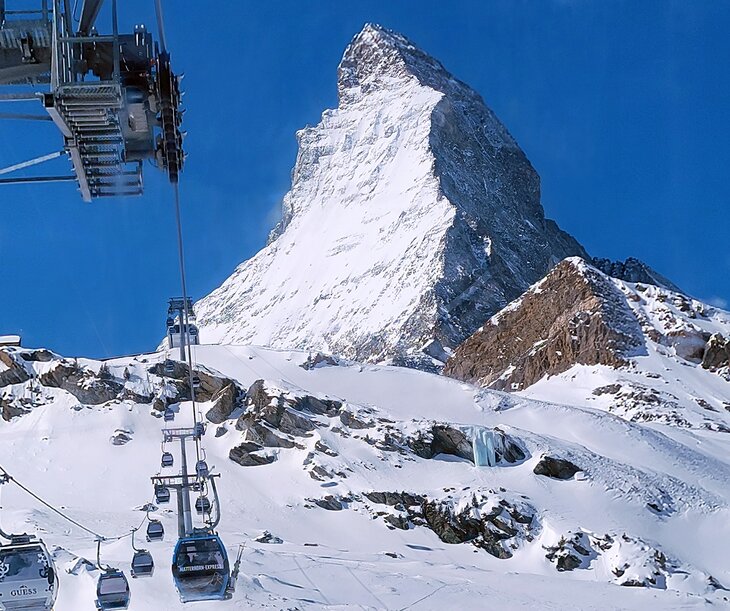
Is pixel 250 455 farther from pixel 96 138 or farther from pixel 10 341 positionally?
pixel 96 138

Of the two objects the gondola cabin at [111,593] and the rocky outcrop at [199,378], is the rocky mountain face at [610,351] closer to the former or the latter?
the rocky outcrop at [199,378]

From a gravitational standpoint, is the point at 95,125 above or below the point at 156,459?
below

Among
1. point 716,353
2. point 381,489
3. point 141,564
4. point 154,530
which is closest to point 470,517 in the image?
point 381,489

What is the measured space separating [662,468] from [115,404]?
47.5 metres

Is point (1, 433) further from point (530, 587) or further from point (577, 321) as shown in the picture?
point (577, 321)

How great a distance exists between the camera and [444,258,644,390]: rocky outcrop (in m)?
128

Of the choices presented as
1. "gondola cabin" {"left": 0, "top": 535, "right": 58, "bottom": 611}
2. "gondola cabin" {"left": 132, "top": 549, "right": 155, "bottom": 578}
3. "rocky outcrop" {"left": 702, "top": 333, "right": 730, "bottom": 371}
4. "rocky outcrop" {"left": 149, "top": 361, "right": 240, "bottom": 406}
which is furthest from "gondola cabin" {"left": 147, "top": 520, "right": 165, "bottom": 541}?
"rocky outcrop" {"left": 702, "top": 333, "right": 730, "bottom": 371}

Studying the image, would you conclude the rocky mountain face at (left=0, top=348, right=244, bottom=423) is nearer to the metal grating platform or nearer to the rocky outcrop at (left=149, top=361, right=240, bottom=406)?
the rocky outcrop at (left=149, top=361, right=240, bottom=406)

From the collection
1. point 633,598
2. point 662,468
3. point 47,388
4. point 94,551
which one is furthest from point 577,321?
point 94,551

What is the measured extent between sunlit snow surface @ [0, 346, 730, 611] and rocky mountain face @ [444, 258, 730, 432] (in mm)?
13470

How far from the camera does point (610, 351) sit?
125 m

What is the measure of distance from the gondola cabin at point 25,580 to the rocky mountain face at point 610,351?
95.4 metres

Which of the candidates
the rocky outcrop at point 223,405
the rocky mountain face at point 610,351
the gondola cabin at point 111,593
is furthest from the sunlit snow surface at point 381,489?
the gondola cabin at point 111,593

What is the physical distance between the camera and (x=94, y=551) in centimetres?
4988
